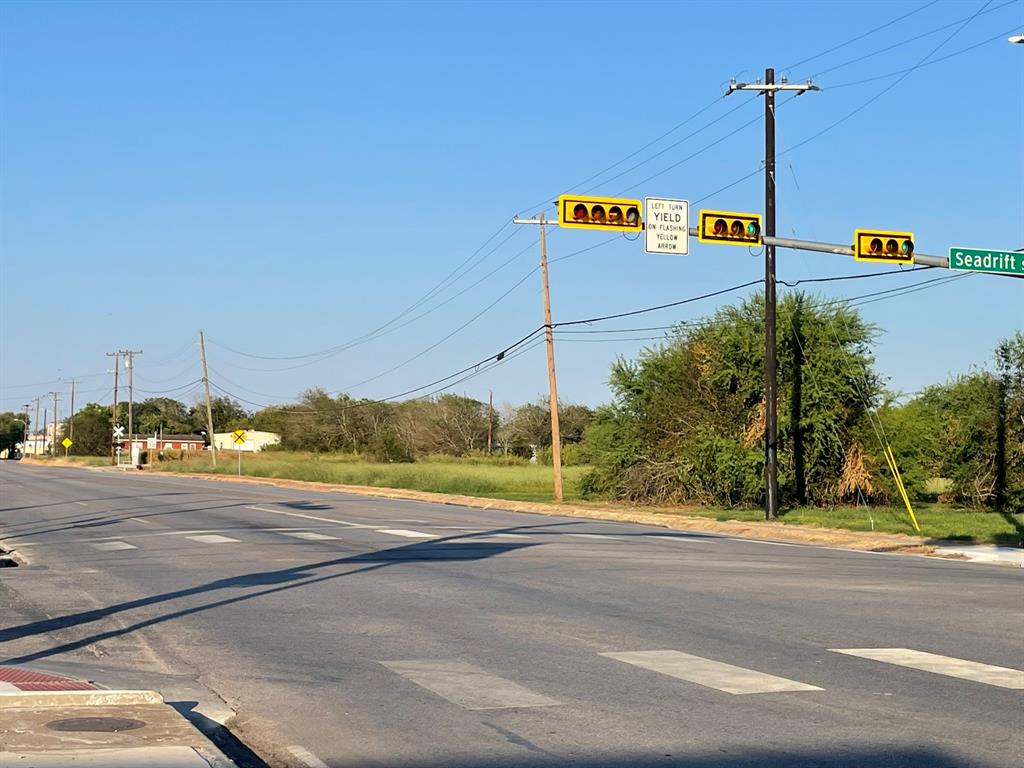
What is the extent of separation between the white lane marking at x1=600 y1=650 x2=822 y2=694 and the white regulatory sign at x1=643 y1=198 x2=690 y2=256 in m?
13.2

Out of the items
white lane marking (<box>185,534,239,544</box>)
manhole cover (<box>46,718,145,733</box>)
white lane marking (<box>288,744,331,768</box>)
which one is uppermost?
white lane marking (<box>185,534,239,544</box>)

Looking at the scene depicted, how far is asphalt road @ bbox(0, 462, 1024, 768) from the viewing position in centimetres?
795

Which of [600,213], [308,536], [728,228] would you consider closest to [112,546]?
[308,536]

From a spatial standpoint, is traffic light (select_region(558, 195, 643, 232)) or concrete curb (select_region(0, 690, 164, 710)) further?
traffic light (select_region(558, 195, 643, 232))

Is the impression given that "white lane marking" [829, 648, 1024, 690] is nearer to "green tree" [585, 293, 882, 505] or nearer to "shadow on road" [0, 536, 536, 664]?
"shadow on road" [0, 536, 536, 664]

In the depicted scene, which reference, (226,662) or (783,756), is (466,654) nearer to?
(226,662)

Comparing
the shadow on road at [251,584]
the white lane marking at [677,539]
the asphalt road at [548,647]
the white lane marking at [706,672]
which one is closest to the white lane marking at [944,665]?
the asphalt road at [548,647]

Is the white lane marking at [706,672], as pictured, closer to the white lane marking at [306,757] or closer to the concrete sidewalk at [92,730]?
the white lane marking at [306,757]

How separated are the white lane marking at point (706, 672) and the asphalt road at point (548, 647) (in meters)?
0.04

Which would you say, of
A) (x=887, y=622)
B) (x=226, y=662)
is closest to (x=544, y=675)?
(x=226, y=662)

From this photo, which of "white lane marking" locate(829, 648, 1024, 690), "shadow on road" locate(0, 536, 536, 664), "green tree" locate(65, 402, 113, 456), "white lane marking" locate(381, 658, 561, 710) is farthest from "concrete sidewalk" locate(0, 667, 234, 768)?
"green tree" locate(65, 402, 113, 456)

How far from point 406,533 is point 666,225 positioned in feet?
28.8

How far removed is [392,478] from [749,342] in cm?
2680

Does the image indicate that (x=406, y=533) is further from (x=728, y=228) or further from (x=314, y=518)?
(x=728, y=228)
